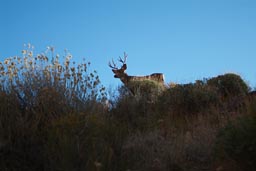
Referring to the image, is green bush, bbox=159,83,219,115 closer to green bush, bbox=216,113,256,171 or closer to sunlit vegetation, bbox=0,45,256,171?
sunlit vegetation, bbox=0,45,256,171

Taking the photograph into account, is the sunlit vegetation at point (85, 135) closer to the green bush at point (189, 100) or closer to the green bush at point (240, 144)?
the green bush at point (240, 144)

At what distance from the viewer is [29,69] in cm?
757

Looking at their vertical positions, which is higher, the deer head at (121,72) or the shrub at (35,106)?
the deer head at (121,72)

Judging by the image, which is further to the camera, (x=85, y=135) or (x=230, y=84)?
(x=230, y=84)

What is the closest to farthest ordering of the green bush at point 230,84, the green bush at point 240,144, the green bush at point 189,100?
the green bush at point 240,144 → the green bush at point 189,100 → the green bush at point 230,84

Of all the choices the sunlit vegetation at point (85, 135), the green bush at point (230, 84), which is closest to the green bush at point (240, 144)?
the sunlit vegetation at point (85, 135)

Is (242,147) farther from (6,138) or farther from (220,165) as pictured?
(6,138)

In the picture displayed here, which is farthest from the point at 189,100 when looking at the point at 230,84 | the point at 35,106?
the point at 35,106

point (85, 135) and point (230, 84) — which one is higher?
point (230, 84)

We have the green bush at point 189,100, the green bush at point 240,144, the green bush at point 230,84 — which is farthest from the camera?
the green bush at point 230,84

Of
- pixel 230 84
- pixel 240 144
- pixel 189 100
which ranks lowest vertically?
pixel 240 144

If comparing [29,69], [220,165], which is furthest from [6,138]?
[220,165]

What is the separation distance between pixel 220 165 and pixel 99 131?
1739mm

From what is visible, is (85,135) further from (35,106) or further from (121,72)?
(121,72)
